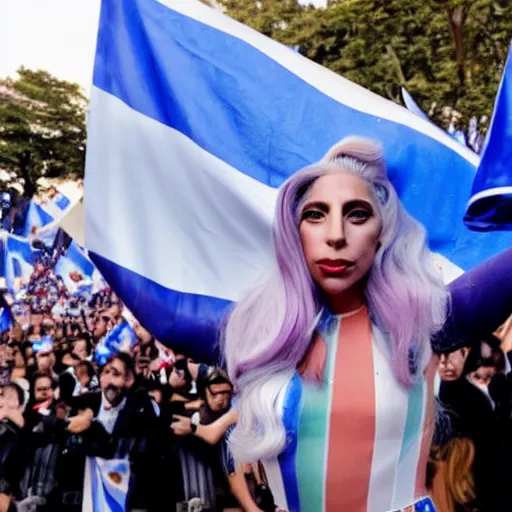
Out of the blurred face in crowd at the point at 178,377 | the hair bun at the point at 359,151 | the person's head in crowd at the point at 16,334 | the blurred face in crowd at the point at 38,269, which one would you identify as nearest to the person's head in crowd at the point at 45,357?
the person's head in crowd at the point at 16,334

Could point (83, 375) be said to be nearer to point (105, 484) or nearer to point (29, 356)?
point (29, 356)

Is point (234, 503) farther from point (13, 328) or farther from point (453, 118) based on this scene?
point (453, 118)

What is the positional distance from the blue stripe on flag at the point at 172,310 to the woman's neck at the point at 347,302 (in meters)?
0.43

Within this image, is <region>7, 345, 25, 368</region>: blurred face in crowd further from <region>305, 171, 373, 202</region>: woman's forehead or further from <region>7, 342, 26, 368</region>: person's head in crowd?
<region>305, 171, 373, 202</region>: woman's forehead

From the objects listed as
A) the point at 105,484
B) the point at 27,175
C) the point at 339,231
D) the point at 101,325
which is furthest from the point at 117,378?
Answer: the point at 339,231

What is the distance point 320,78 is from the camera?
4.18 m

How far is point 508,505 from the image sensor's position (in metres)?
4.30

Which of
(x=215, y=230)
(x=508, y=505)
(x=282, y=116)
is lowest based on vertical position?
(x=508, y=505)

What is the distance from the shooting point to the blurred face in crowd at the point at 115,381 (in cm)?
445

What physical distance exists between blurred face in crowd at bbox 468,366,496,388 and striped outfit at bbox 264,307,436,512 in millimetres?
370

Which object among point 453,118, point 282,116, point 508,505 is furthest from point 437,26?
point 508,505

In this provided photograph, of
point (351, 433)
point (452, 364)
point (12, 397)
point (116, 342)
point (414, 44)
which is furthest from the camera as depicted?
point (12, 397)

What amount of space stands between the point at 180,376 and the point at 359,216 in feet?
3.55

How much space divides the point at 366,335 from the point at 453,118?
1043 millimetres
